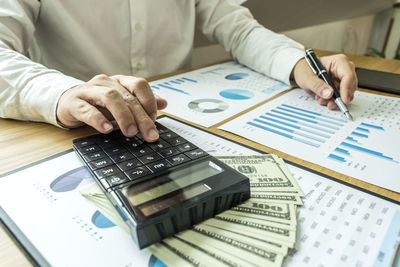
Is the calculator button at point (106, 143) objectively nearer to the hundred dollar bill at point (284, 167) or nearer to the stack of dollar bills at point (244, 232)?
the stack of dollar bills at point (244, 232)

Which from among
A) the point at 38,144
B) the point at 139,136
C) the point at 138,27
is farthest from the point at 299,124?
the point at 138,27

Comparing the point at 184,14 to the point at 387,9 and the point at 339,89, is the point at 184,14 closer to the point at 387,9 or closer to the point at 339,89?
the point at 339,89

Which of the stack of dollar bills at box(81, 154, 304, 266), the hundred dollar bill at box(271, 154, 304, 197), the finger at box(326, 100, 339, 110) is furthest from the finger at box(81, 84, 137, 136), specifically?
the finger at box(326, 100, 339, 110)

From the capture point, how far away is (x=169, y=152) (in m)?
0.37

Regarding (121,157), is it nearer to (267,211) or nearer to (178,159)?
(178,159)

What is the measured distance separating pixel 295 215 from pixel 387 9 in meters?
3.65

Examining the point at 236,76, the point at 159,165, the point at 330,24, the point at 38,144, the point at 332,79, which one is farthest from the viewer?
the point at 330,24

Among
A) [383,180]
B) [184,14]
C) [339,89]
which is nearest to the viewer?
[383,180]

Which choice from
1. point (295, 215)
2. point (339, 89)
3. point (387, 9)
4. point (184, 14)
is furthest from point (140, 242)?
point (387, 9)

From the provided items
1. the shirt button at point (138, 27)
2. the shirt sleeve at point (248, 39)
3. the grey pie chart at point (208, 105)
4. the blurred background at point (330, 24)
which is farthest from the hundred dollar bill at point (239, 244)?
the blurred background at point (330, 24)

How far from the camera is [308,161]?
387mm

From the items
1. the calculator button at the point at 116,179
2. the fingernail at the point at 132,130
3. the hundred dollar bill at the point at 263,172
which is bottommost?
the hundred dollar bill at the point at 263,172

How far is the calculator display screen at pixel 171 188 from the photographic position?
26 cm

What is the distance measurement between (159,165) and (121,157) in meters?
0.05
